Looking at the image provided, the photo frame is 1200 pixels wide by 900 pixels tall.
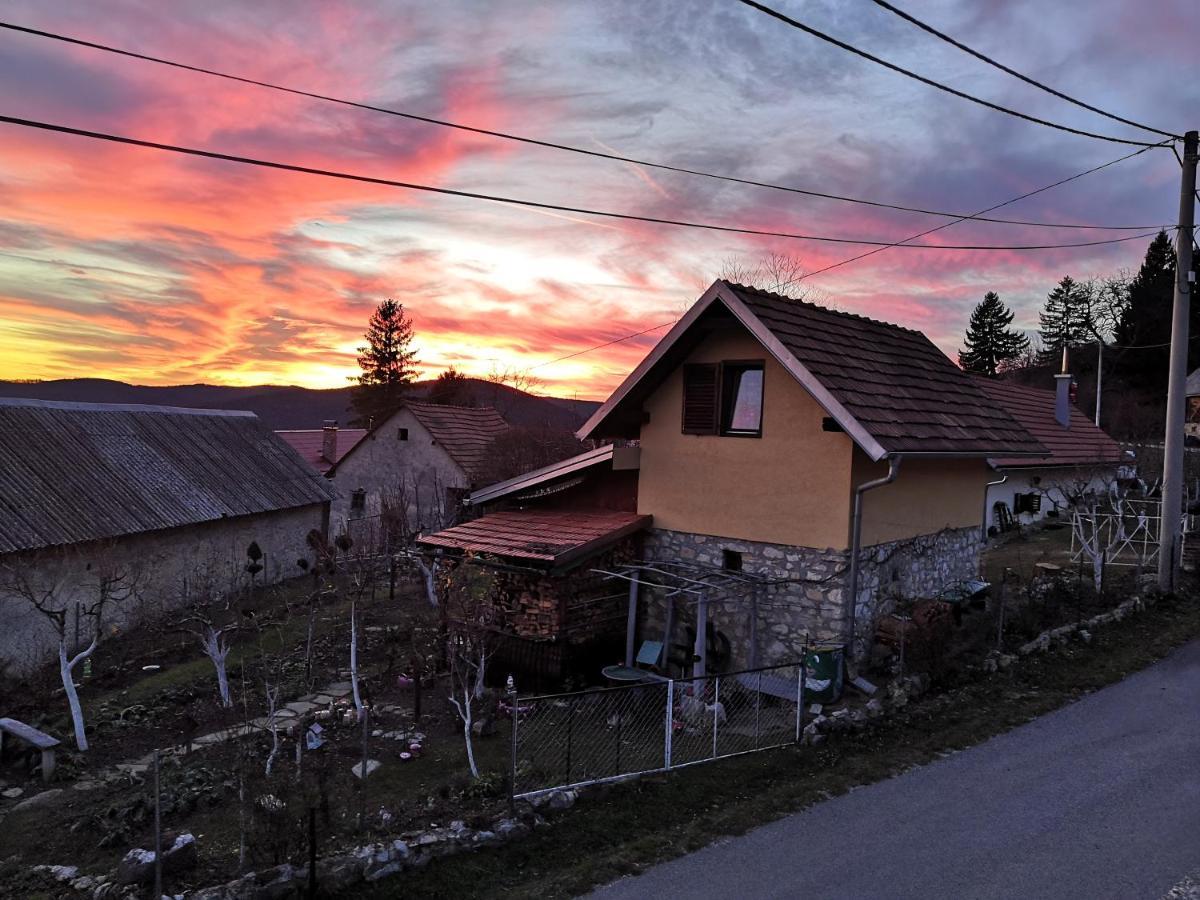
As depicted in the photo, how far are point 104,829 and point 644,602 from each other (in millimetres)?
8295

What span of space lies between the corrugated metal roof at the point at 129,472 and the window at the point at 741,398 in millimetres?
14319

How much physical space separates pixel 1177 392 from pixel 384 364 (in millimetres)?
65839

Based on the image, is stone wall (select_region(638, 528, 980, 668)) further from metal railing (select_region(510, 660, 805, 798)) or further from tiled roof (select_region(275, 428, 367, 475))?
tiled roof (select_region(275, 428, 367, 475))

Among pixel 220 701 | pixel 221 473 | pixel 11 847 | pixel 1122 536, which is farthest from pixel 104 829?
pixel 1122 536

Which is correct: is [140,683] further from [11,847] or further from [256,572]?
[256,572]

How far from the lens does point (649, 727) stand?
10930 mm

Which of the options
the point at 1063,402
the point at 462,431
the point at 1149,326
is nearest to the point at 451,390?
the point at 462,431

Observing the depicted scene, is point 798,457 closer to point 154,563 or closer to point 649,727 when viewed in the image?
point 649,727

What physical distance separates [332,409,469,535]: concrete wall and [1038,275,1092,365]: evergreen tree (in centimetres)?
5692

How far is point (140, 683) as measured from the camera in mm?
14766

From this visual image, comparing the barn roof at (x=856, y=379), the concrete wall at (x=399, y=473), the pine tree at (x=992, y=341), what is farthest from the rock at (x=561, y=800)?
the pine tree at (x=992, y=341)

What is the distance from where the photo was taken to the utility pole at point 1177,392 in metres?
16.2

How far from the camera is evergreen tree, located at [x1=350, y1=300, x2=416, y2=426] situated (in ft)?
240

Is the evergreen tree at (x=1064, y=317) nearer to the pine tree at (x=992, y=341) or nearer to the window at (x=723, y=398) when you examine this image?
the pine tree at (x=992, y=341)
